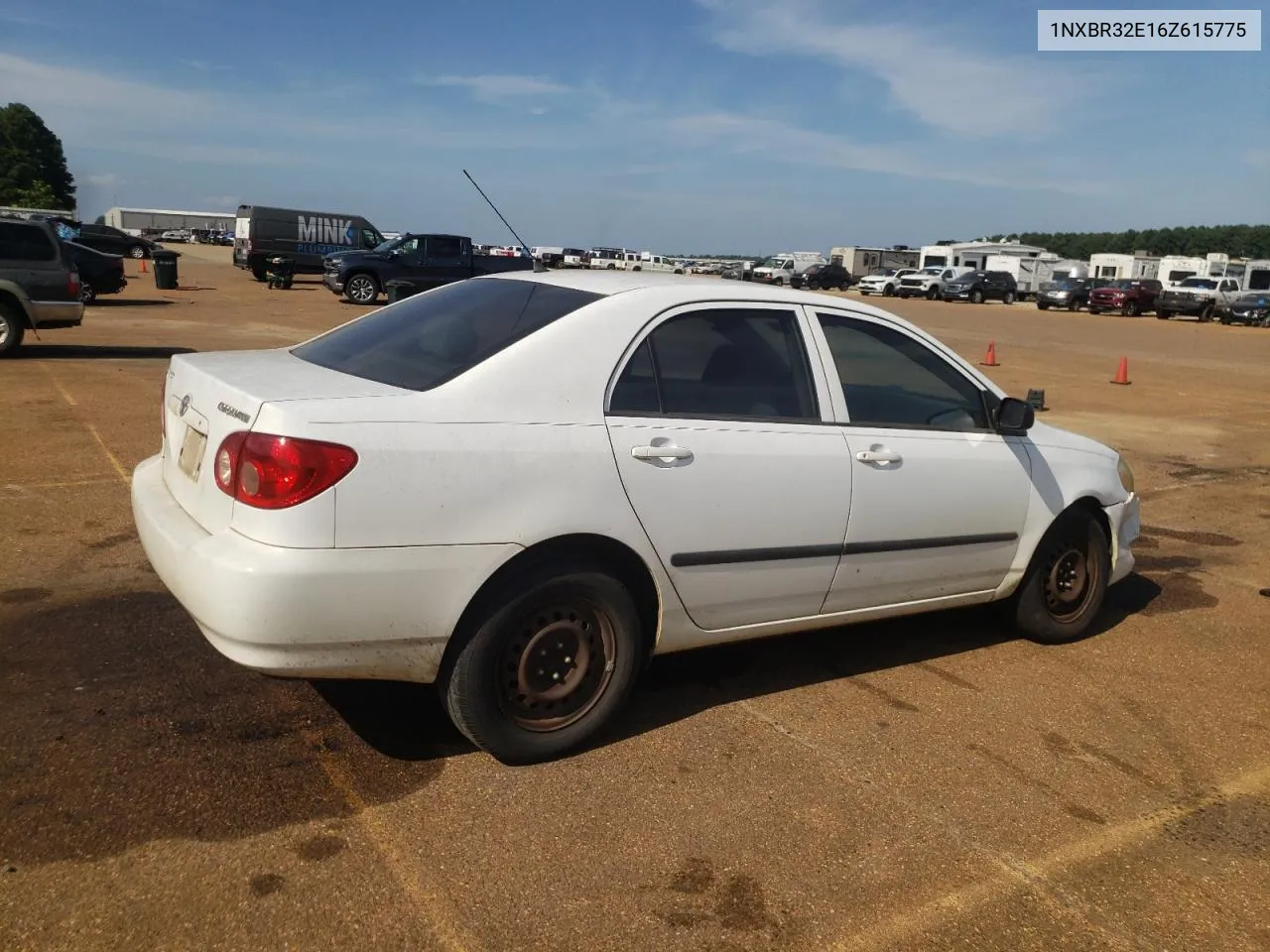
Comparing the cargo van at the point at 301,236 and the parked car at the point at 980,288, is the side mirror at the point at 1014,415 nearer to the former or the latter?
the cargo van at the point at 301,236

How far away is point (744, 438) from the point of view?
372 cm

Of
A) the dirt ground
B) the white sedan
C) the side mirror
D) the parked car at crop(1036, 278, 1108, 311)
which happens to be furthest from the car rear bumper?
the parked car at crop(1036, 278, 1108, 311)

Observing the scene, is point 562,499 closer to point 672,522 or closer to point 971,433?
point 672,522

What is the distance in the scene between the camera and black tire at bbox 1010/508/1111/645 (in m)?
4.80

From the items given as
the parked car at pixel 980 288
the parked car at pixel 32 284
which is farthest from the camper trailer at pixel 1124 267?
the parked car at pixel 32 284

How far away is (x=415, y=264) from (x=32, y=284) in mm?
13179

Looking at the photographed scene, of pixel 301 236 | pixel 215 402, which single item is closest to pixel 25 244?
pixel 215 402

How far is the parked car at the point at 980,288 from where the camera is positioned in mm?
48031

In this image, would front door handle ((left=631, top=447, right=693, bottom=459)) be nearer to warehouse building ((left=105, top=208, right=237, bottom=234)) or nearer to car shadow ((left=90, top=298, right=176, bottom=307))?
car shadow ((left=90, top=298, right=176, bottom=307))

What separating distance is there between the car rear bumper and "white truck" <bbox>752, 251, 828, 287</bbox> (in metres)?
49.6

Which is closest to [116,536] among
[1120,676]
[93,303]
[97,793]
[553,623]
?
[97,793]

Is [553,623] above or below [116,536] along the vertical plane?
above

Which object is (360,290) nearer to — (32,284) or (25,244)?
(25,244)

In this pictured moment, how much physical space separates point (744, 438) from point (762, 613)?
674 mm
